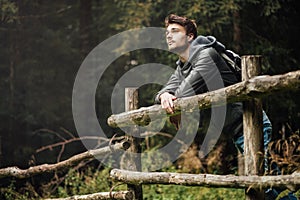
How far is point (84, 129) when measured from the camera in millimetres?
11188

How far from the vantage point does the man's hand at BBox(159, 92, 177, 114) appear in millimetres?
3852

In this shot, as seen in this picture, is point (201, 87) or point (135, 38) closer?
point (201, 87)

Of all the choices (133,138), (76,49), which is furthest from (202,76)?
(76,49)

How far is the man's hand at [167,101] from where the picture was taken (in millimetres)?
3852

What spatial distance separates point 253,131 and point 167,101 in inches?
32.8

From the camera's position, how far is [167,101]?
154 inches

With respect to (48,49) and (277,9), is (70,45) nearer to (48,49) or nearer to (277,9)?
(48,49)

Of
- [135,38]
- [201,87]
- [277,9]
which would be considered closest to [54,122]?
[135,38]

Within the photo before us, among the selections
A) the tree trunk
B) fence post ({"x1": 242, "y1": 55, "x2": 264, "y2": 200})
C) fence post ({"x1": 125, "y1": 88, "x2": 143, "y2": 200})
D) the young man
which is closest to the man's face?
the young man

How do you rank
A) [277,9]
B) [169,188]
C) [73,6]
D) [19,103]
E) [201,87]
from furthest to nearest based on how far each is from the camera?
1. [73,6]
2. [19,103]
3. [277,9]
4. [169,188]
5. [201,87]

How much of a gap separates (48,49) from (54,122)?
5.36 feet

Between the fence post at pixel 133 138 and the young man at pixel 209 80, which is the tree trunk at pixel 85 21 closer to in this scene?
the fence post at pixel 133 138

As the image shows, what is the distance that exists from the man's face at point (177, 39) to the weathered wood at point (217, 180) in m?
1.02

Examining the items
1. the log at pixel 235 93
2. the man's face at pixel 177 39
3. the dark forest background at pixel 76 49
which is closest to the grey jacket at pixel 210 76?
the log at pixel 235 93
